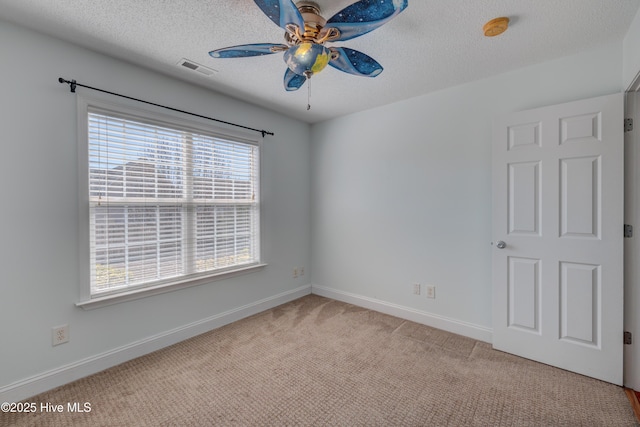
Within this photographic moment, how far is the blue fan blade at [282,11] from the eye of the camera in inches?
49.4

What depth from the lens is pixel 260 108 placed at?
327 centimetres

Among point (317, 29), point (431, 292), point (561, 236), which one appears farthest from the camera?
point (431, 292)

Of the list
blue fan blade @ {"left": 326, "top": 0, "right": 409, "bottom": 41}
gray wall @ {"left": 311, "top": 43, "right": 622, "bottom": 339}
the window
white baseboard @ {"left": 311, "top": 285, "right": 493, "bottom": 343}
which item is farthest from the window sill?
blue fan blade @ {"left": 326, "top": 0, "right": 409, "bottom": 41}

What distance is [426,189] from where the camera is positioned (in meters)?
2.92

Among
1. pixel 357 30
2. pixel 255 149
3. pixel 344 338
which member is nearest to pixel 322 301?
pixel 344 338

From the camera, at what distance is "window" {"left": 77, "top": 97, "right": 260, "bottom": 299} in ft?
7.02

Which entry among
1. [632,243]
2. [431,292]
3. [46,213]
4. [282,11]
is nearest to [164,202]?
[46,213]

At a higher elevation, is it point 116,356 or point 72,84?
point 72,84

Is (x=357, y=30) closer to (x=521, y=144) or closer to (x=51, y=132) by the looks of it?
(x=521, y=144)

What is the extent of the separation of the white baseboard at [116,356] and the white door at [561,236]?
99.2 inches

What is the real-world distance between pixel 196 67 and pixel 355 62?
1424mm

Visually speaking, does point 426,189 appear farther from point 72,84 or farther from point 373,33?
point 72,84

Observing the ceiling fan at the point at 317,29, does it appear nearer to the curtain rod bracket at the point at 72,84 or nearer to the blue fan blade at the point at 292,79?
the blue fan blade at the point at 292,79

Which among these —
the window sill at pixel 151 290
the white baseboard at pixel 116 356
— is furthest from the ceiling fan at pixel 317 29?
the white baseboard at pixel 116 356
